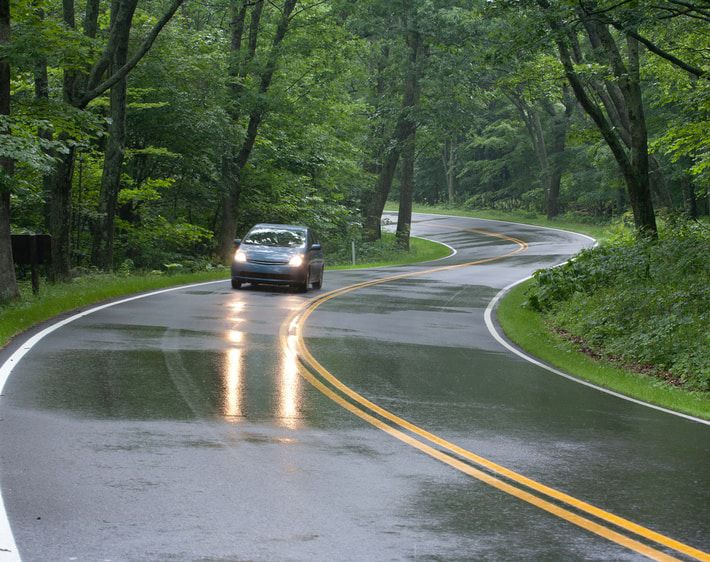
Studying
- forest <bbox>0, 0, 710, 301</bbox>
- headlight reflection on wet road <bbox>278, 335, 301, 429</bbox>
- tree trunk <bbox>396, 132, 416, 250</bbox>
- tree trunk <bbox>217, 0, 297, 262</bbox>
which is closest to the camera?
headlight reflection on wet road <bbox>278, 335, 301, 429</bbox>

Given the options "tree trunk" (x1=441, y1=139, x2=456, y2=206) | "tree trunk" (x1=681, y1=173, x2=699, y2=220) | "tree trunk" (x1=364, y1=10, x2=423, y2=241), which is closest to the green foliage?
"tree trunk" (x1=364, y1=10, x2=423, y2=241)

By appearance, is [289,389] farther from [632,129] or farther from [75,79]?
[632,129]

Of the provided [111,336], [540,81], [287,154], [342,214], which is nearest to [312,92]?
[287,154]

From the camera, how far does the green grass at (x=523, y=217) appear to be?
203 ft

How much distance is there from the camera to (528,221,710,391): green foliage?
1647 centimetres

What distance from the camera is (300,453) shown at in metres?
8.28

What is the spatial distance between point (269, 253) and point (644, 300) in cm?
934

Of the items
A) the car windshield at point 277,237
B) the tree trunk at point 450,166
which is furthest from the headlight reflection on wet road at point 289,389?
the tree trunk at point 450,166

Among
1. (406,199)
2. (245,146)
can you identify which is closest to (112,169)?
(245,146)

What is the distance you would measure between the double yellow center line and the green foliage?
6.01 metres

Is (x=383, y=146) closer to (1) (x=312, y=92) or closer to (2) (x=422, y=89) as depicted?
(2) (x=422, y=89)

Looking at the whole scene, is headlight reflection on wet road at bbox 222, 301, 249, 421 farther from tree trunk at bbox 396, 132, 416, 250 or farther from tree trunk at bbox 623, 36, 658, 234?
tree trunk at bbox 396, 132, 416, 250

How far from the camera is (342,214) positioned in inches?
1843

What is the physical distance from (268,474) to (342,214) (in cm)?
3956
